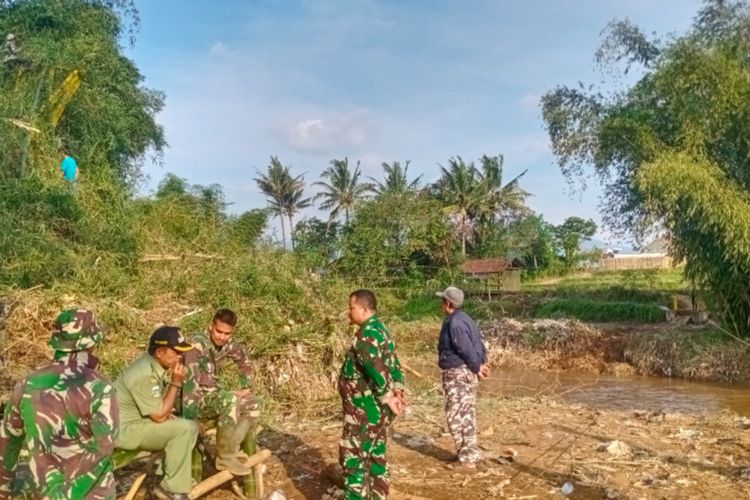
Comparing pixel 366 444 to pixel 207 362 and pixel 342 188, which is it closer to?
pixel 207 362

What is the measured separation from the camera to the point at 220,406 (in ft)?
15.6

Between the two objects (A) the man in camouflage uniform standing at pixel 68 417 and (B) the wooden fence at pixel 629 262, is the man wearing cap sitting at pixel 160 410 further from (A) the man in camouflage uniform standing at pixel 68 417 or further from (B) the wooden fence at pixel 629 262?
(B) the wooden fence at pixel 629 262

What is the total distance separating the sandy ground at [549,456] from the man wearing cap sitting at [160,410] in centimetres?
101

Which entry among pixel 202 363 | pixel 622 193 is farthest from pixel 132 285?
pixel 622 193

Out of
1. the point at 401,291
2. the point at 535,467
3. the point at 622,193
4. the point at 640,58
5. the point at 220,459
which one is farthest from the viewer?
the point at 622,193

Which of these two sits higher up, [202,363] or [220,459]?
A: [202,363]

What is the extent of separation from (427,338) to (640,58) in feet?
31.2

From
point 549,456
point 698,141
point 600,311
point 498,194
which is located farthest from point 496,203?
point 549,456

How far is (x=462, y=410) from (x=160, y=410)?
2811 mm

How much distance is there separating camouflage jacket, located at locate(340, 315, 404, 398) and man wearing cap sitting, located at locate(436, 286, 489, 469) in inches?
60.7

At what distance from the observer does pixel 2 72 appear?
39.1 feet

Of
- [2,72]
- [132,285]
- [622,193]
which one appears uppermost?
[2,72]

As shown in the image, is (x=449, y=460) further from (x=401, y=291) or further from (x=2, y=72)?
(x=2, y=72)

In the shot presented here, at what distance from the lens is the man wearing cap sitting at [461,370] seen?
5.87m
